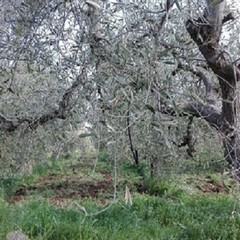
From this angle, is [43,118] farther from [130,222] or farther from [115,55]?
[115,55]

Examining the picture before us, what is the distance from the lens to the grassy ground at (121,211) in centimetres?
419

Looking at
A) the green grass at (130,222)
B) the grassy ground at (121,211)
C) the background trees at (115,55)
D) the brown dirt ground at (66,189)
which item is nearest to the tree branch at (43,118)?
the background trees at (115,55)

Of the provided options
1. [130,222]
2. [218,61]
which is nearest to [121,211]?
[130,222]

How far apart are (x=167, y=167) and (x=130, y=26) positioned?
579 centimetres

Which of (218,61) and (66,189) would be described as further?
(66,189)

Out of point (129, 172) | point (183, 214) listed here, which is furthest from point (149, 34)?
point (129, 172)

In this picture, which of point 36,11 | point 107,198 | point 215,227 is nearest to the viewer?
point 36,11

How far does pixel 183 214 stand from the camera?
5.31 m

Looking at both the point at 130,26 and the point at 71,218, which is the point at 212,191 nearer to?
the point at 71,218

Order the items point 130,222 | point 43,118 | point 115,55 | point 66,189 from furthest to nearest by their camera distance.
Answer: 1. point 66,189
2. point 43,118
3. point 130,222
4. point 115,55

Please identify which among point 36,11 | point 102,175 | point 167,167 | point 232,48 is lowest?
point 102,175

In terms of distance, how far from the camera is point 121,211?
16.8 feet

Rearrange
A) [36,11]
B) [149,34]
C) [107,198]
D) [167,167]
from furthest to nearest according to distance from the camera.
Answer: [167,167], [107,198], [36,11], [149,34]

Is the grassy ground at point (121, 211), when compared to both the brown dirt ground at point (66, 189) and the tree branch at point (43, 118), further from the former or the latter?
the tree branch at point (43, 118)
